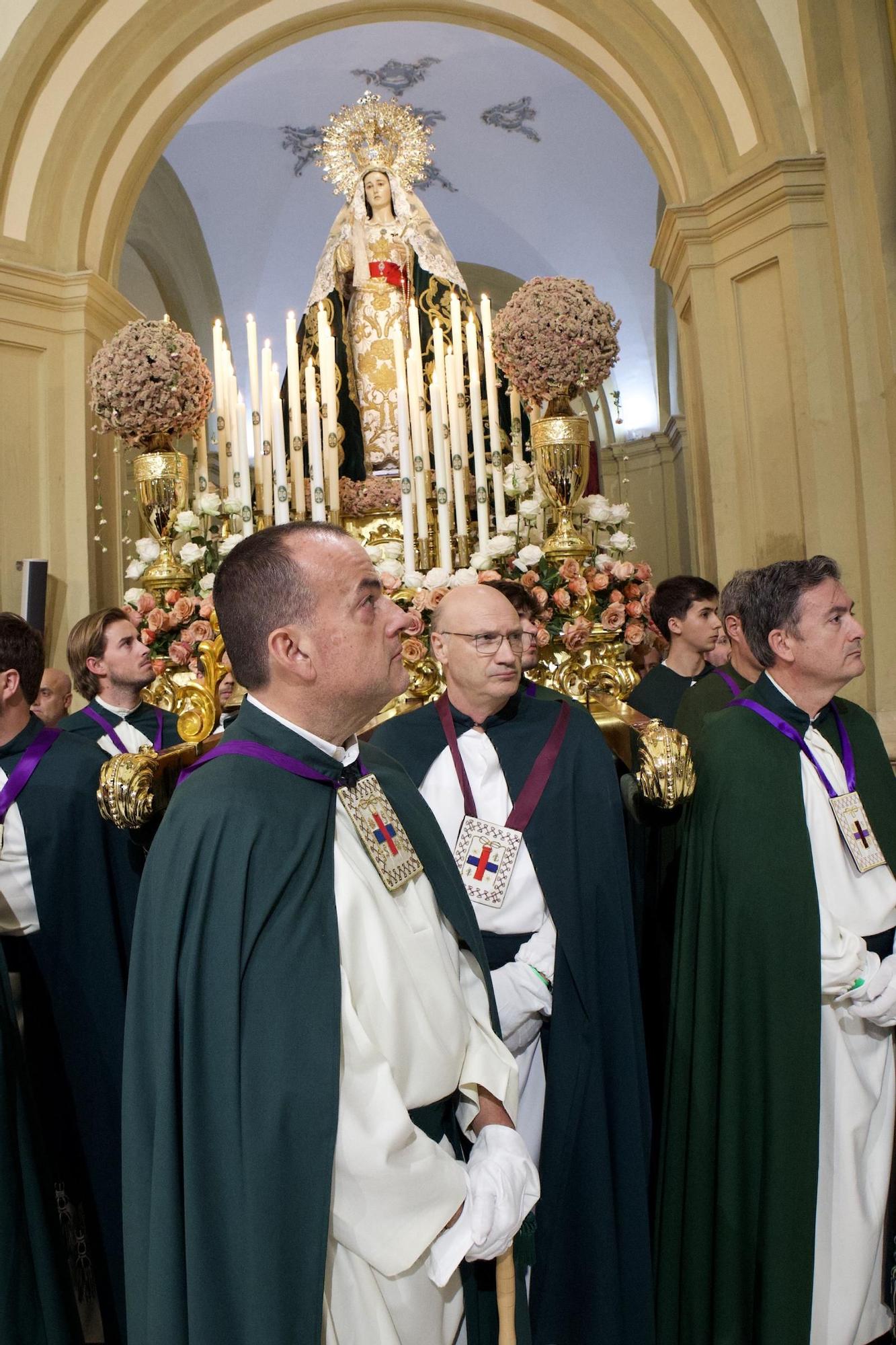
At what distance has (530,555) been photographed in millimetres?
4227

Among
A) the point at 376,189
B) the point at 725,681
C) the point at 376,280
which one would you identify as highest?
the point at 376,189

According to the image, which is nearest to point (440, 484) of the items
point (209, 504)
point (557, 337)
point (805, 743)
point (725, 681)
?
point (557, 337)

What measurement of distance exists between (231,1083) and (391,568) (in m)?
2.86

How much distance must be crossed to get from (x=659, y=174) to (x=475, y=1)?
5.14ft

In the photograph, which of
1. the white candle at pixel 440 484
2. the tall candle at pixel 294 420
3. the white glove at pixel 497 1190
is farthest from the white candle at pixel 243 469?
the white glove at pixel 497 1190

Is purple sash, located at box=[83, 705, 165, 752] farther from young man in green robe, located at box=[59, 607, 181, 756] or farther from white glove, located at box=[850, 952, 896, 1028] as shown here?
white glove, located at box=[850, 952, 896, 1028]

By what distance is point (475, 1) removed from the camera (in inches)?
266

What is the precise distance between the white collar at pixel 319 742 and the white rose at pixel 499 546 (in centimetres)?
237

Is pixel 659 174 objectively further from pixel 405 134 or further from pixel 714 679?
pixel 714 679

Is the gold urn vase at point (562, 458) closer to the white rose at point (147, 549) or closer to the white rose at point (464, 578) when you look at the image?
the white rose at point (464, 578)

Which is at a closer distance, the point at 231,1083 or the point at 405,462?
the point at 231,1083

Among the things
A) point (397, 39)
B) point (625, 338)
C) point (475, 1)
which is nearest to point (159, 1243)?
point (475, 1)

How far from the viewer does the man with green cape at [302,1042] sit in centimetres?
153

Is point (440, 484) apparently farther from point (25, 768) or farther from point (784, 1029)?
point (784, 1029)
